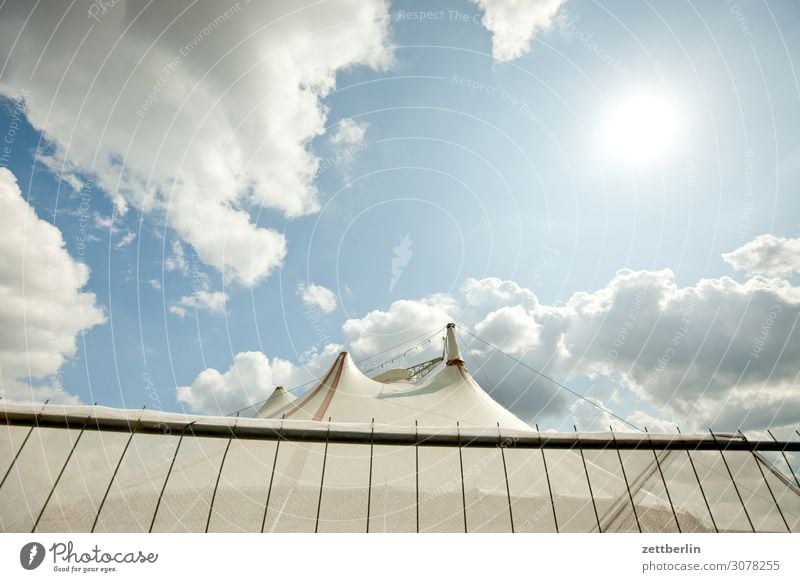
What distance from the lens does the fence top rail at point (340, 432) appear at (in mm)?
6871

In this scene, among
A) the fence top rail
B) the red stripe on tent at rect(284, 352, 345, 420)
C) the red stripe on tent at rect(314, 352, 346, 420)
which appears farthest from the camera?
the red stripe on tent at rect(284, 352, 345, 420)

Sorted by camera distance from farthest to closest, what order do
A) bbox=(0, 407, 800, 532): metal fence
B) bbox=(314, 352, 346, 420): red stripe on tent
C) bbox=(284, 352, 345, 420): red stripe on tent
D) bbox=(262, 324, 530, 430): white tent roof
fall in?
bbox=(284, 352, 345, 420): red stripe on tent, bbox=(314, 352, 346, 420): red stripe on tent, bbox=(262, 324, 530, 430): white tent roof, bbox=(0, 407, 800, 532): metal fence

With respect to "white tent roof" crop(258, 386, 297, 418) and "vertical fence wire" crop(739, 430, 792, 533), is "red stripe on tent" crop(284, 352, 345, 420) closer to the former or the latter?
"white tent roof" crop(258, 386, 297, 418)

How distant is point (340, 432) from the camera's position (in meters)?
7.45

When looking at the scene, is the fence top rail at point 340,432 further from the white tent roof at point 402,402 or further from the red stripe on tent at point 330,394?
the red stripe on tent at point 330,394

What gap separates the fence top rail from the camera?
687 centimetres

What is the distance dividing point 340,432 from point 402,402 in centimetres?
447
